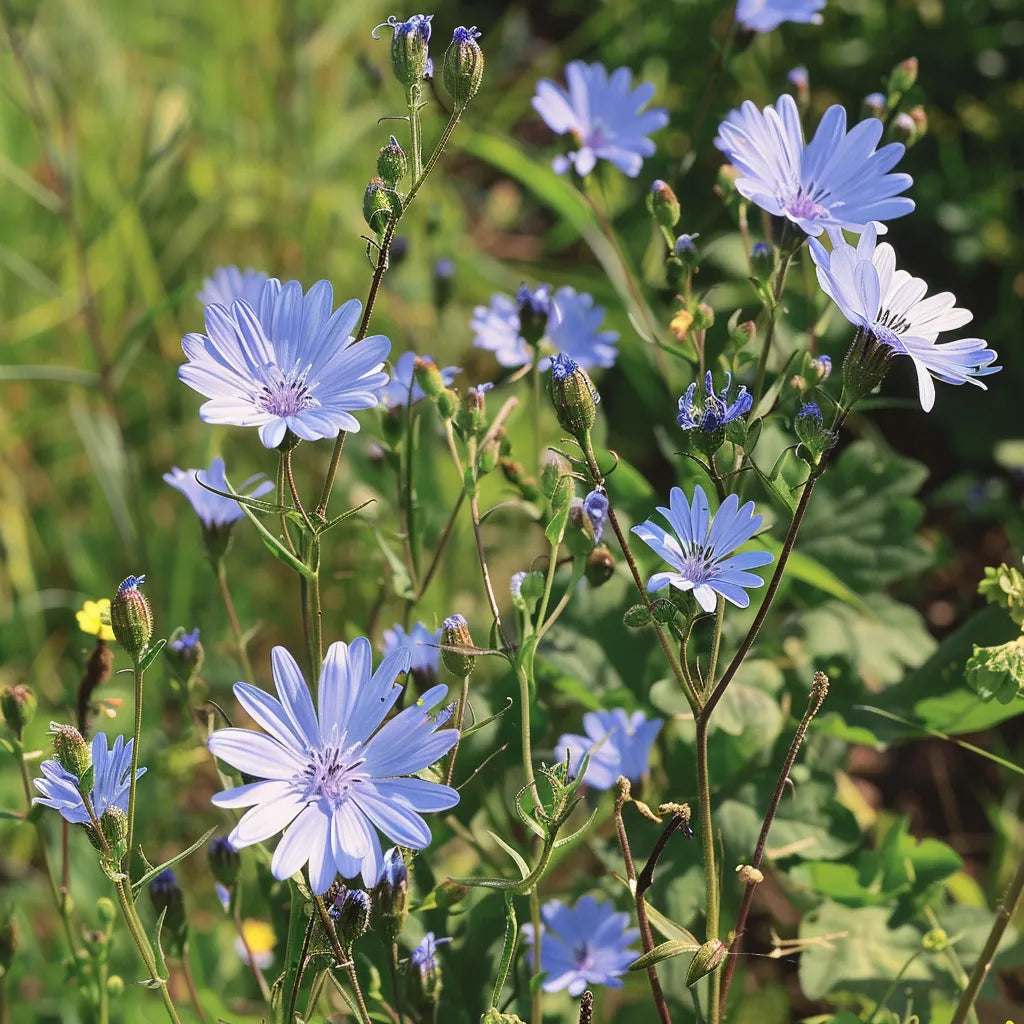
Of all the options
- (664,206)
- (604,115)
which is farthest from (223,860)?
(604,115)

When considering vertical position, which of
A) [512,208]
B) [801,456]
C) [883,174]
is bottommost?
[801,456]

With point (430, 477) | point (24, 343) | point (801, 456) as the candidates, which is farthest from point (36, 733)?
point (801, 456)

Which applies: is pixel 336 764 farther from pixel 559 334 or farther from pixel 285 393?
pixel 559 334

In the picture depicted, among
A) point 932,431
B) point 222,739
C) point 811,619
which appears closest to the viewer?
point 222,739

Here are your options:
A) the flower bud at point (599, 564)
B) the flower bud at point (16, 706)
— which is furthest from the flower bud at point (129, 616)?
the flower bud at point (599, 564)

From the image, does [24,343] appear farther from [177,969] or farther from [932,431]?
[932,431]

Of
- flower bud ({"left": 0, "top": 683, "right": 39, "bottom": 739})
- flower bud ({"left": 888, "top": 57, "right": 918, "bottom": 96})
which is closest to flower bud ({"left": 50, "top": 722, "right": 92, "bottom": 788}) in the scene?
flower bud ({"left": 0, "top": 683, "right": 39, "bottom": 739})

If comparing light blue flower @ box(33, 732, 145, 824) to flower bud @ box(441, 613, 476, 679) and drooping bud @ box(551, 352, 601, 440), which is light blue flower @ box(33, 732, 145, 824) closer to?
flower bud @ box(441, 613, 476, 679)
